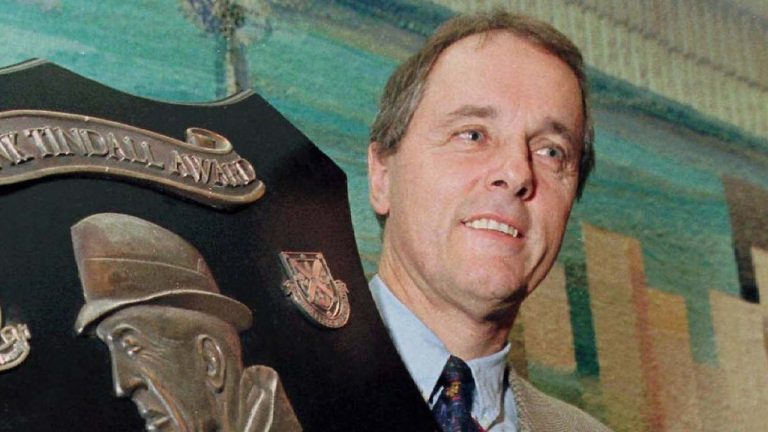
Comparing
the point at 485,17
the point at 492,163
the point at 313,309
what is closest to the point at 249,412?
the point at 313,309

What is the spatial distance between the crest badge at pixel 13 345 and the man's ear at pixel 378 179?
0.58 m

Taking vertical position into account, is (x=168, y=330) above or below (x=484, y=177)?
above

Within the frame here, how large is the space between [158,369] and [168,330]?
0.04 metres

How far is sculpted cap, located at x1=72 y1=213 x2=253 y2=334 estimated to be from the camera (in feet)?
2.95

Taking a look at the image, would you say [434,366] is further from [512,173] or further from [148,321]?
[148,321]

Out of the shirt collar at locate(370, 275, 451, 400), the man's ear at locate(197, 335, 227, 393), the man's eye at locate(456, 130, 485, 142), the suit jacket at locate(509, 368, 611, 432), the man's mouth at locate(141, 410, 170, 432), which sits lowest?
the suit jacket at locate(509, 368, 611, 432)

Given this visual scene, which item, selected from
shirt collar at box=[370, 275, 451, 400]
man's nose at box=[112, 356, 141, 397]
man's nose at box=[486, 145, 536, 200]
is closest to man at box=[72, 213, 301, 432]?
man's nose at box=[112, 356, 141, 397]

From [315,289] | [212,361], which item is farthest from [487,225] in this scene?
[212,361]

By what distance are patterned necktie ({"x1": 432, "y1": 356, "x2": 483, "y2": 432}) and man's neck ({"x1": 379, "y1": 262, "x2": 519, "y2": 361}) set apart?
0.11 feet

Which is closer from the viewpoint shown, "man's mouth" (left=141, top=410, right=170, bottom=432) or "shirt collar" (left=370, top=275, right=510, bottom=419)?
"man's mouth" (left=141, top=410, right=170, bottom=432)

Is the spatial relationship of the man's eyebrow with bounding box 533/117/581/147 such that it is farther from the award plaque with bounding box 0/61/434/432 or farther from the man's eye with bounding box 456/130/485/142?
the award plaque with bounding box 0/61/434/432

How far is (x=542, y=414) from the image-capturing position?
1.33 m

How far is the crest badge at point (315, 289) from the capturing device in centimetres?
104

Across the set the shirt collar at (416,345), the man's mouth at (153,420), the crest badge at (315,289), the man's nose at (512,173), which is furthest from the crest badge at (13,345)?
the man's nose at (512,173)
